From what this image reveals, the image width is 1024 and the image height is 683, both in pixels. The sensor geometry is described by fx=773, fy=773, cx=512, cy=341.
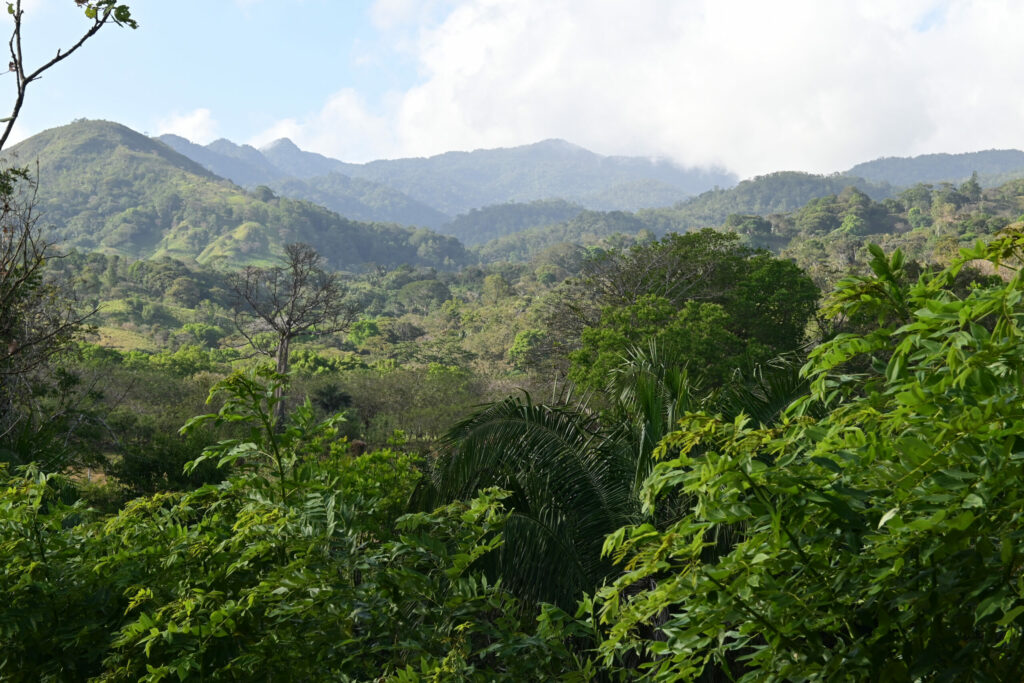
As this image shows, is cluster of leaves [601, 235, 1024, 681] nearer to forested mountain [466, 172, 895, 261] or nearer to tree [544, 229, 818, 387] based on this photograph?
tree [544, 229, 818, 387]

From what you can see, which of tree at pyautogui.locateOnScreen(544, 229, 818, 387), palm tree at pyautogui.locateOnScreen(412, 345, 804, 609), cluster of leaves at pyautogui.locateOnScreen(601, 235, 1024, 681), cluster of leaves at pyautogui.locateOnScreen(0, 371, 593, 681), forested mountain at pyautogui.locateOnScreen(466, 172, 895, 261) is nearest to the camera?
cluster of leaves at pyautogui.locateOnScreen(601, 235, 1024, 681)

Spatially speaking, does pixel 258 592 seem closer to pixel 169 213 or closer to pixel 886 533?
pixel 886 533

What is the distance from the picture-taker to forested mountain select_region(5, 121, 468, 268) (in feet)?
317

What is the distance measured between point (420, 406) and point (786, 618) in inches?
931

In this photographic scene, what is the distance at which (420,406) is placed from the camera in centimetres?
2481

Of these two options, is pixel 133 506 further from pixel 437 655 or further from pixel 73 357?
pixel 73 357

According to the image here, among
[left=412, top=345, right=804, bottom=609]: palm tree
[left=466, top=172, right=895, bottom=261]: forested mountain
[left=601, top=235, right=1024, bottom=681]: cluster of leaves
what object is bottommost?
[left=412, top=345, right=804, bottom=609]: palm tree

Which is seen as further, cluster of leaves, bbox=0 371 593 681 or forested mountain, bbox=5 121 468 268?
forested mountain, bbox=5 121 468 268

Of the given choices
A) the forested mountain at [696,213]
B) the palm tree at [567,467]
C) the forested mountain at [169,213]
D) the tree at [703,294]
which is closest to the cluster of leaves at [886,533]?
the palm tree at [567,467]

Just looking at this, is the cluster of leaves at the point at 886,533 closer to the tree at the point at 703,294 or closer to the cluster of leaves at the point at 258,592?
the cluster of leaves at the point at 258,592

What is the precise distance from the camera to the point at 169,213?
10512 cm

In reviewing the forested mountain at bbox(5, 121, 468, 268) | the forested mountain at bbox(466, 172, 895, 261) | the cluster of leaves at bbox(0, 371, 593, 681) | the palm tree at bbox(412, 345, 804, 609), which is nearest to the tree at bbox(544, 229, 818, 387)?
the palm tree at bbox(412, 345, 804, 609)

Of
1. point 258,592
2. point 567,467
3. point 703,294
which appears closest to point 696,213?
point 703,294

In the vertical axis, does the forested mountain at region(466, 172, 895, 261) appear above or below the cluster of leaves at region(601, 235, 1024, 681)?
above
